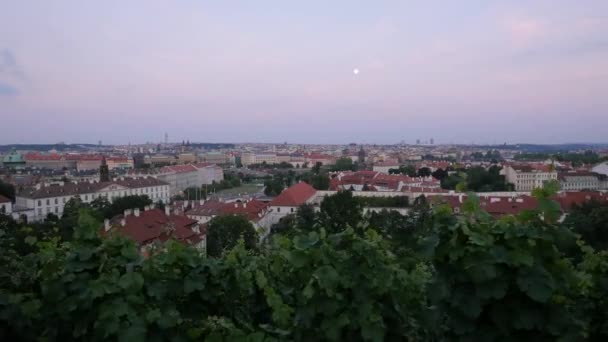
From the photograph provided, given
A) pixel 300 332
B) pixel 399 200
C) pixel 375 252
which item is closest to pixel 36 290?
pixel 300 332

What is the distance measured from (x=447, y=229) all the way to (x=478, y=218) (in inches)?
9.8

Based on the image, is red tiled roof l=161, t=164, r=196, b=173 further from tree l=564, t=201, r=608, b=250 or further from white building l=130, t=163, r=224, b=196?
tree l=564, t=201, r=608, b=250

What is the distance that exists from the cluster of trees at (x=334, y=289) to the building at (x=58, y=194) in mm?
41557

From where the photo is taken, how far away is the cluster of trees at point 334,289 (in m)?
3.03

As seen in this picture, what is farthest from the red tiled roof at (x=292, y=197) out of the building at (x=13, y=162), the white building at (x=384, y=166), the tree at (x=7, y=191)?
the building at (x=13, y=162)

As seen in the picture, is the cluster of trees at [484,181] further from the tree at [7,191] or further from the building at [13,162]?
the building at [13,162]

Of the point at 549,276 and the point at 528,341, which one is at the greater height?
the point at 549,276

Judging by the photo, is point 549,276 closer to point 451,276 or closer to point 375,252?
point 451,276

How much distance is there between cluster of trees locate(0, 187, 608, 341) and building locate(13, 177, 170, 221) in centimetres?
4156

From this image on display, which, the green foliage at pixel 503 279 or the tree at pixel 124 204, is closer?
the green foliage at pixel 503 279

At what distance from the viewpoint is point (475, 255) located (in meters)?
3.01

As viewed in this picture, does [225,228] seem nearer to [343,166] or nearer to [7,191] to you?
[7,191]

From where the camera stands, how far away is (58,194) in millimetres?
46344

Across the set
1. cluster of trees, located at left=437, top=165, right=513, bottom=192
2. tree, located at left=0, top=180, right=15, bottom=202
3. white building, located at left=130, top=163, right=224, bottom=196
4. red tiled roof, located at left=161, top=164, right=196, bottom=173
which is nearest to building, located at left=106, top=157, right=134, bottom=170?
white building, located at left=130, top=163, right=224, bottom=196
